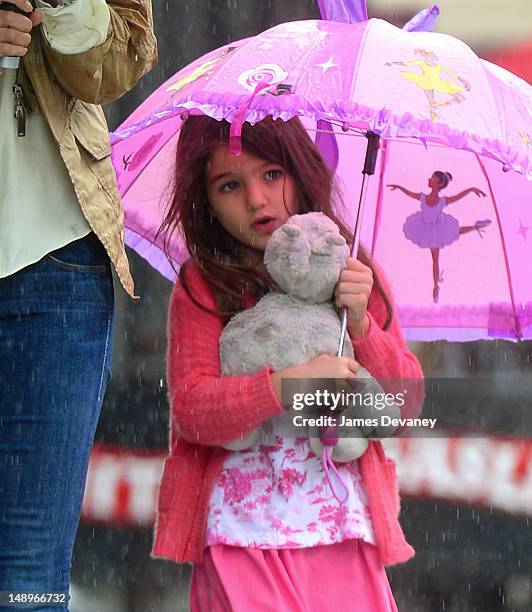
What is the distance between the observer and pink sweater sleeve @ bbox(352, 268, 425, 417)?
262 centimetres

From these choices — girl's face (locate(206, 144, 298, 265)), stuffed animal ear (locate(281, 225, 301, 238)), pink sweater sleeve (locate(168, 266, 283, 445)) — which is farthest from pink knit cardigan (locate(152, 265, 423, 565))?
stuffed animal ear (locate(281, 225, 301, 238))

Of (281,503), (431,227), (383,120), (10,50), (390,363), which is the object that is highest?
(10,50)

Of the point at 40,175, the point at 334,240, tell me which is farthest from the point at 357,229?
the point at 40,175

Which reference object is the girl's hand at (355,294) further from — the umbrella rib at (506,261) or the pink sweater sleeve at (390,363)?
the umbrella rib at (506,261)

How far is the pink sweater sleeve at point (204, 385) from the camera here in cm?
249

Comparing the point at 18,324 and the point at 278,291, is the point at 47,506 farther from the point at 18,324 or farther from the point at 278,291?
the point at 278,291

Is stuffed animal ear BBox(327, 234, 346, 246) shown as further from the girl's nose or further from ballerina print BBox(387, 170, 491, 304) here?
ballerina print BBox(387, 170, 491, 304)

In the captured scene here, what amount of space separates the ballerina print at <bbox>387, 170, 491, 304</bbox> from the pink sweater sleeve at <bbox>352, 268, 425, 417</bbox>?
1.68ft

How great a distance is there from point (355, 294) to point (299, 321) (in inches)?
5.1

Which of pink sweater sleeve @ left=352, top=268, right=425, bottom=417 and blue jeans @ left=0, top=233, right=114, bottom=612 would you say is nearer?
blue jeans @ left=0, top=233, right=114, bottom=612

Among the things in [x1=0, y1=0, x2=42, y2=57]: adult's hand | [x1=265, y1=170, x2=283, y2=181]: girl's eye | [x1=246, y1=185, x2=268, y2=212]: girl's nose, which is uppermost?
[x1=0, y1=0, x2=42, y2=57]: adult's hand

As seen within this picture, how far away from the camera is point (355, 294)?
2.58m

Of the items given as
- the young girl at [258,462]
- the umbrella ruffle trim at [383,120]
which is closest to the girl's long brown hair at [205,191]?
the young girl at [258,462]

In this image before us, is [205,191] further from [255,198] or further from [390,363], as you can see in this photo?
[390,363]
